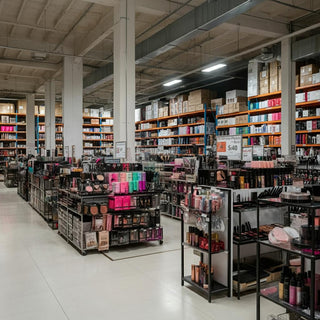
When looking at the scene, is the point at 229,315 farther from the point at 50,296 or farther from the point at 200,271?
the point at 50,296

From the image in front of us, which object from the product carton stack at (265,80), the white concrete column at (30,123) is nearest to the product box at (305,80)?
the product carton stack at (265,80)

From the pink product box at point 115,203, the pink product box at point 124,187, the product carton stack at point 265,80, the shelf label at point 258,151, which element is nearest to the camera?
the pink product box at point 115,203

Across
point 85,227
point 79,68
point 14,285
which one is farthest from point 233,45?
point 14,285

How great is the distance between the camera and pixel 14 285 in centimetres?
431

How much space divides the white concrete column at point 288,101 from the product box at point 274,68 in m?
0.54

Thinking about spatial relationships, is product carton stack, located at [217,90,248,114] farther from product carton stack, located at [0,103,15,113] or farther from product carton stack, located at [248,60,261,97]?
product carton stack, located at [0,103,15,113]

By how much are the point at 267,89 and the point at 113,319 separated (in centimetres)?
830

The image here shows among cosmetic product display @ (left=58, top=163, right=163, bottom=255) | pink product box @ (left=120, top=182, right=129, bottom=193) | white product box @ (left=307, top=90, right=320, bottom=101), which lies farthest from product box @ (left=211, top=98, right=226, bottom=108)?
pink product box @ (left=120, top=182, right=129, bottom=193)

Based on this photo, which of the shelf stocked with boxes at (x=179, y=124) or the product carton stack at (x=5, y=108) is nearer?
the shelf stocked with boxes at (x=179, y=124)

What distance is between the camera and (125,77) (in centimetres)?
786

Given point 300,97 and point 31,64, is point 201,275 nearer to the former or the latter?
point 300,97

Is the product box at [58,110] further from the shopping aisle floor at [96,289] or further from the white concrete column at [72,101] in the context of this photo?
the shopping aisle floor at [96,289]

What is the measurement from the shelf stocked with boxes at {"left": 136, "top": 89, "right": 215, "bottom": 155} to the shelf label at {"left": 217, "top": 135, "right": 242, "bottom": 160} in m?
6.49

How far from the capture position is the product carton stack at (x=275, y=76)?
955 centimetres
